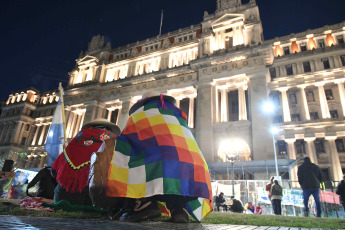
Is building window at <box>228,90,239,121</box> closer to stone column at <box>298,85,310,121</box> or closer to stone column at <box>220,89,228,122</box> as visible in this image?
stone column at <box>220,89,228,122</box>

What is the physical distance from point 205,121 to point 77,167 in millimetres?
18700

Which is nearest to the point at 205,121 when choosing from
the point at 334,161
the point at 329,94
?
the point at 334,161

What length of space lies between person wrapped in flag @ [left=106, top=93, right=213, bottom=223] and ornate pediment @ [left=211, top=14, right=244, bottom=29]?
2521 centimetres

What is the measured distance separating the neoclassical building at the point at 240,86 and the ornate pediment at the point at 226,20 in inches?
4.2

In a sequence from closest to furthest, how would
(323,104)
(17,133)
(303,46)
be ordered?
(323,104), (303,46), (17,133)

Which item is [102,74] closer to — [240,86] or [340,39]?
[240,86]

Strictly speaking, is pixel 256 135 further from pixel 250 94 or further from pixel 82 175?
pixel 82 175

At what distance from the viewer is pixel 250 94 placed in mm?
20859

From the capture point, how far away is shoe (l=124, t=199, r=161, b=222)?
2.68m

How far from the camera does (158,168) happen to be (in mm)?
2520

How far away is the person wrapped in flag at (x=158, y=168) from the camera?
243cm

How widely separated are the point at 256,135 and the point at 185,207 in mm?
17648

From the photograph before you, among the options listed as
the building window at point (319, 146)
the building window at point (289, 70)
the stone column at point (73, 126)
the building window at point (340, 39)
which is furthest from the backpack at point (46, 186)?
the building window at point (340, 39)

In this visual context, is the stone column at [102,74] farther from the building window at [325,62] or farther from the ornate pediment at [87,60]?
the building window at [325,62]
